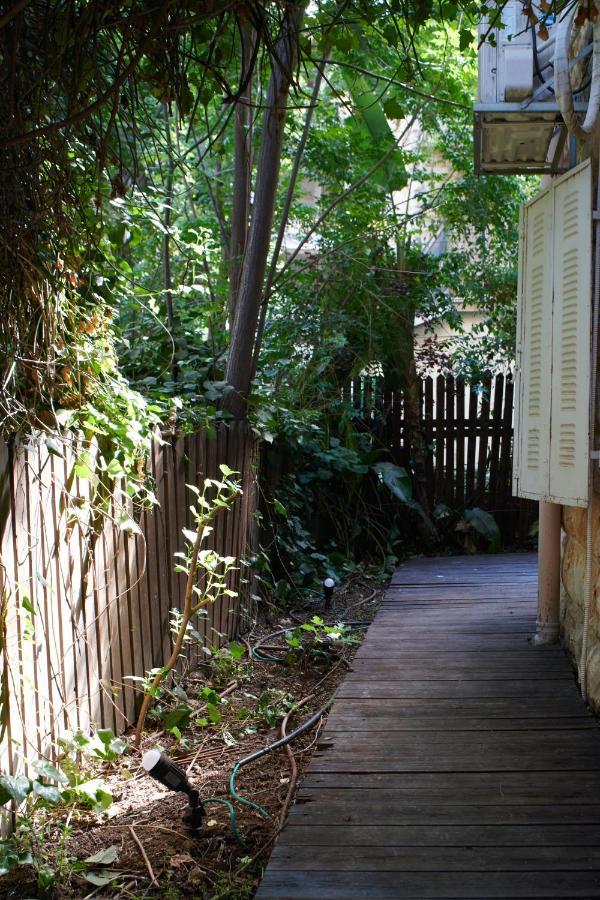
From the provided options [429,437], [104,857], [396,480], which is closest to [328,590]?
[396,480]

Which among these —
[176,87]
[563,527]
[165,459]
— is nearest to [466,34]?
[176,87]

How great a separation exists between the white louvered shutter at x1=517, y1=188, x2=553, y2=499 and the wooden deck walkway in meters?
1.09

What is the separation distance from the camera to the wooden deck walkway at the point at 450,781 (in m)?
2.68

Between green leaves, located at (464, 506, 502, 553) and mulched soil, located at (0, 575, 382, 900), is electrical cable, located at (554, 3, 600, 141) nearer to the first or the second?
mulched soil, located at (0, 575, 382, 900)

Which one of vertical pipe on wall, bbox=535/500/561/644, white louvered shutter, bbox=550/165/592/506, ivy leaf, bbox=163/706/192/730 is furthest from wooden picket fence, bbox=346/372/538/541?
ivy leaf, bbox=163/706/192/730

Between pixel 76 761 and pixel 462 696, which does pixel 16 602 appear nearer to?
pixel 76 761

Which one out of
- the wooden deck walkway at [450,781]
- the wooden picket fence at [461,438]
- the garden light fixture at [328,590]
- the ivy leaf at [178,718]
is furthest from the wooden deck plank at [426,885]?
the wooden picket fence at [461,438]

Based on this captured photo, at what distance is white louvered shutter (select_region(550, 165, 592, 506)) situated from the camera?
4.14 metres

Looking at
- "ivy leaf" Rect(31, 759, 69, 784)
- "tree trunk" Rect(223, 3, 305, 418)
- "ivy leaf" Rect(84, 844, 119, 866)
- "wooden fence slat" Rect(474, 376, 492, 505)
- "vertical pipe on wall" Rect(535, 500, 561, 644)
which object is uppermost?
"tree trunk" Rect(223, 3, 305, 418)

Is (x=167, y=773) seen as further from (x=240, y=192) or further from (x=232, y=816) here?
(x=240, y=192)

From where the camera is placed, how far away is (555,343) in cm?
455

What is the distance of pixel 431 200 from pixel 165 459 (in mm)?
6153

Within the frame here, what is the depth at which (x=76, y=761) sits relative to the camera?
3.36 metres

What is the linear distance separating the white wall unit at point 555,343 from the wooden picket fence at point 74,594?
1942 millimetres
